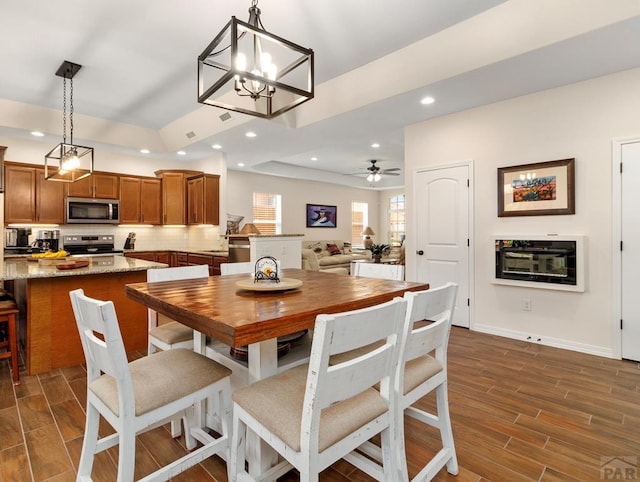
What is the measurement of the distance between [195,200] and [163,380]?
5355mm

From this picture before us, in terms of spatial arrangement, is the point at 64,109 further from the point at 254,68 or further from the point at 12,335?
the point at 254,68

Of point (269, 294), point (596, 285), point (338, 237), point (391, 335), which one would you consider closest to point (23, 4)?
point (269, 294)

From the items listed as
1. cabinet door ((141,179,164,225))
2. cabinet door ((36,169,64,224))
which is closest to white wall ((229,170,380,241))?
cabinet door ((141,179,164,225))

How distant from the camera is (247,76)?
63.4 inches

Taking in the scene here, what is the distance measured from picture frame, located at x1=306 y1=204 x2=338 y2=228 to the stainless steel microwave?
15.5 feet

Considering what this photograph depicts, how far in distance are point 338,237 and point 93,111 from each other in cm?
679

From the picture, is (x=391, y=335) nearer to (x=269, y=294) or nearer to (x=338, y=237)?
(x=269, y=294)

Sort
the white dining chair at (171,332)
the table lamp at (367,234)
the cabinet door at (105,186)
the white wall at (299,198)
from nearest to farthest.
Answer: the white dining chair at (171,332)
the cabinet door at (105,186)
the white wall at (299,198)
the table lamp at (367,234)

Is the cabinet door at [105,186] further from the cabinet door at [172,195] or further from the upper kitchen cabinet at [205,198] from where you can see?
the upper kitchen cabinet at [205,198]

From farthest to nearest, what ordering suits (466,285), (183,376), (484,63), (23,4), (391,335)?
(466,285) < (484,63) < (23,4) < (183,376) < (391,335)

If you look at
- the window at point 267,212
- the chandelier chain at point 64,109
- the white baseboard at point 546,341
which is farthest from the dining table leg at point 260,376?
the window at point 267,212

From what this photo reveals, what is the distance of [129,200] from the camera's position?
6109mm

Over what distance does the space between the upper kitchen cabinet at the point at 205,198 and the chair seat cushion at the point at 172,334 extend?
4243 mm

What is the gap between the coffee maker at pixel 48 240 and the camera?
516 centimetres
